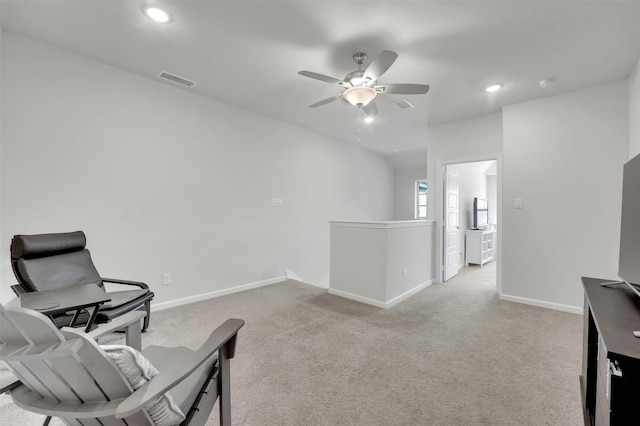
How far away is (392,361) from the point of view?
2.10 meters

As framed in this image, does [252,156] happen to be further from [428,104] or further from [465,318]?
[465,318]

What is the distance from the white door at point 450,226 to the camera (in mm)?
4562

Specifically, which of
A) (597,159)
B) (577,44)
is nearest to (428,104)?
(577,44)

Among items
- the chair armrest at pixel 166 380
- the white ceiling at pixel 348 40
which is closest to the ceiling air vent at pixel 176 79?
the white ceiling at pixel 348 40

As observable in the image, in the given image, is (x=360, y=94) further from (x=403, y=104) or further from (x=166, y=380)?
(x=166, y=380)

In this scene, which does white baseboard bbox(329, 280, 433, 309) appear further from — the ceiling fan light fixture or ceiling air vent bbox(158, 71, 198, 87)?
ceiling air vent bbox(158, 71, 198, 87)

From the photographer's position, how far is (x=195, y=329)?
104 inches

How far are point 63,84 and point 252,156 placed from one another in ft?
6.94

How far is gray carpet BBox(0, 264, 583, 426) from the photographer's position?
1.58 m

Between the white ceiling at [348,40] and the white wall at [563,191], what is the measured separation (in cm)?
28

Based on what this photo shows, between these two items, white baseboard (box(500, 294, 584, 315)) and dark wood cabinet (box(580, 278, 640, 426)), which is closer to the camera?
dark wood cabinet (box(580, 278, 640, 426))

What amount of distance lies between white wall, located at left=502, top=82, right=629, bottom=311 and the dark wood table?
441 cm

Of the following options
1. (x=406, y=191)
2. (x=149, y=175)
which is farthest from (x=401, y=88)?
(x=406, y=191)

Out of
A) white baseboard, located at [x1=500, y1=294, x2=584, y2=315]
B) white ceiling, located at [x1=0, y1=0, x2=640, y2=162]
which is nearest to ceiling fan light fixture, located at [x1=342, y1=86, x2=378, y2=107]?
white ceiling, located at [x1=0, y1=0, x2=640, y2=162]
